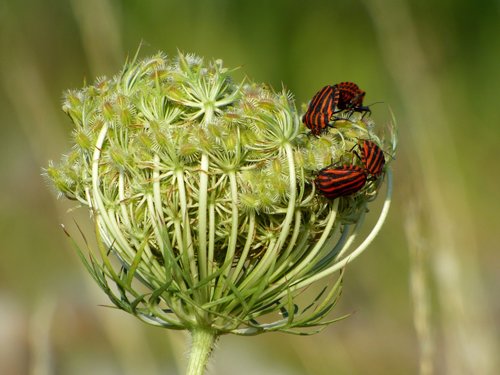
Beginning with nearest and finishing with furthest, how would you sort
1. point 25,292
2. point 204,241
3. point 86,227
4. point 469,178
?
1. point 204,241
2. point 86,227
3. point 25,292
4. point 469,178

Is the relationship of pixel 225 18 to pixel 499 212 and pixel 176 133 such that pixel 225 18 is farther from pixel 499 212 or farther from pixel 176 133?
pixel 176 133

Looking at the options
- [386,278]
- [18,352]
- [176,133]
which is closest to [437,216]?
[176,133]

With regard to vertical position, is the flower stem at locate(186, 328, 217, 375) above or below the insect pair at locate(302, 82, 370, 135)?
below

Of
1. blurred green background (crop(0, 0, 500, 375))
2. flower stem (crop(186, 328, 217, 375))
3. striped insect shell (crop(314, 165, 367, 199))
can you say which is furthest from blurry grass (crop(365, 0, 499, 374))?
flower stem (crop(186, 328, 217, 375))

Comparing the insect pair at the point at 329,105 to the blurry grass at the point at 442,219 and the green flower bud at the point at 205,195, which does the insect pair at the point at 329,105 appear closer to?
the green flower bud at the point at 205,195

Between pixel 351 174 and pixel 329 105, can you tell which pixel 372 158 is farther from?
pixel 329 105

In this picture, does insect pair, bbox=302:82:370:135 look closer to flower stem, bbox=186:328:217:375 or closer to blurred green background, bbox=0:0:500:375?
flower stem, bbox=186:328:217:375
